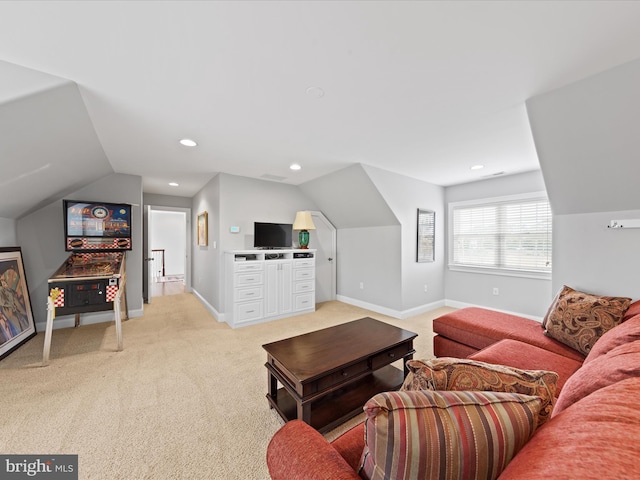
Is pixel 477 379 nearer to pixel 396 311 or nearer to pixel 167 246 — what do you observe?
pixel 396 311

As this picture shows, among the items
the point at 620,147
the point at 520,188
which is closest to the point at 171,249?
the point at 520,188

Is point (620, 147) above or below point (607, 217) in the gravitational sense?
above

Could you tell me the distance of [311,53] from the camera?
4.77 ft

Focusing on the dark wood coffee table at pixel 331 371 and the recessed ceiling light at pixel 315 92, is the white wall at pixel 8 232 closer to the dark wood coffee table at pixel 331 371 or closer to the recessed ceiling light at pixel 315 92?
the dark wood coffee table at pixel 331 371

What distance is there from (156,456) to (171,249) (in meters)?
8.76

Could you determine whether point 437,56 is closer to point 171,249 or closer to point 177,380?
point 177,380

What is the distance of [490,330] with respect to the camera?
2.16 meters

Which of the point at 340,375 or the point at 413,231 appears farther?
the point at 413,231

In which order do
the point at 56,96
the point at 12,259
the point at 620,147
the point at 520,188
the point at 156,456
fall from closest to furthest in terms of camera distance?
the point at 156,456 < the point at 56,96 < the point at 620,147 < the point at 12,259 < the point at 520,188

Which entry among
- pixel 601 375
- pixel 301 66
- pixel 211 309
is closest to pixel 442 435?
pixel 601 375

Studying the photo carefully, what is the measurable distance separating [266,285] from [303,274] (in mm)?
690

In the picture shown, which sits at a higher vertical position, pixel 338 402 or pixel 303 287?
pixel 303 287

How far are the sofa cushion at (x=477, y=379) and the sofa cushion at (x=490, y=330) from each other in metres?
1.41

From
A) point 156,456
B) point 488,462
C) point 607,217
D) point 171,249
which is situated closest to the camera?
point 488,462
